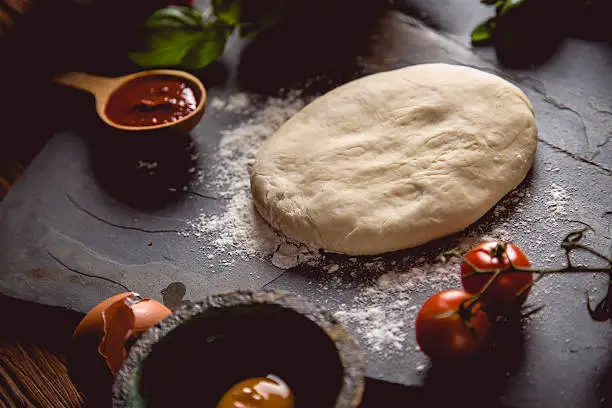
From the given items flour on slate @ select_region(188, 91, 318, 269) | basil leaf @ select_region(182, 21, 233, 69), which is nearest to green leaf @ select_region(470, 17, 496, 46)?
flour on slate @ select_region(188, 91, 318, 269)

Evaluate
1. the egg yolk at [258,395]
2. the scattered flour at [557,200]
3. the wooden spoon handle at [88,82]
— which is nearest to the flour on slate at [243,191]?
the wooden spoon handle at [88,82]

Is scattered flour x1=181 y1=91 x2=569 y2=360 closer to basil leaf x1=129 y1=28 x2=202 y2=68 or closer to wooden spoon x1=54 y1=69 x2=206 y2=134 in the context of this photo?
wooden spoon x1=54 y1=69 x2=206 y2=134

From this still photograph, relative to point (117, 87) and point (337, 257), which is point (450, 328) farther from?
point (117, 87)

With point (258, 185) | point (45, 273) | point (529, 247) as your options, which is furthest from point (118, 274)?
point (529, 247)

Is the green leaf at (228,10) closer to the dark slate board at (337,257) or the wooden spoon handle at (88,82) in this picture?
the dark slate board at (337,257)

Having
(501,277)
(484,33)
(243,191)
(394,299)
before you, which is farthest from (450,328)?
(484,33)

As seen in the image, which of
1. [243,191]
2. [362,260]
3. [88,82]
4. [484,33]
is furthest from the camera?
[484,33]

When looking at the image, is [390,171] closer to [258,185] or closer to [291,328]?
[258,185]

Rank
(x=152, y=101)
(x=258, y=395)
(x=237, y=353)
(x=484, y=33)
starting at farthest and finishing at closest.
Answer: (x=484, y=33)
(x=152, y=101)
(x=237, y=353)
(x=258, y=395)
